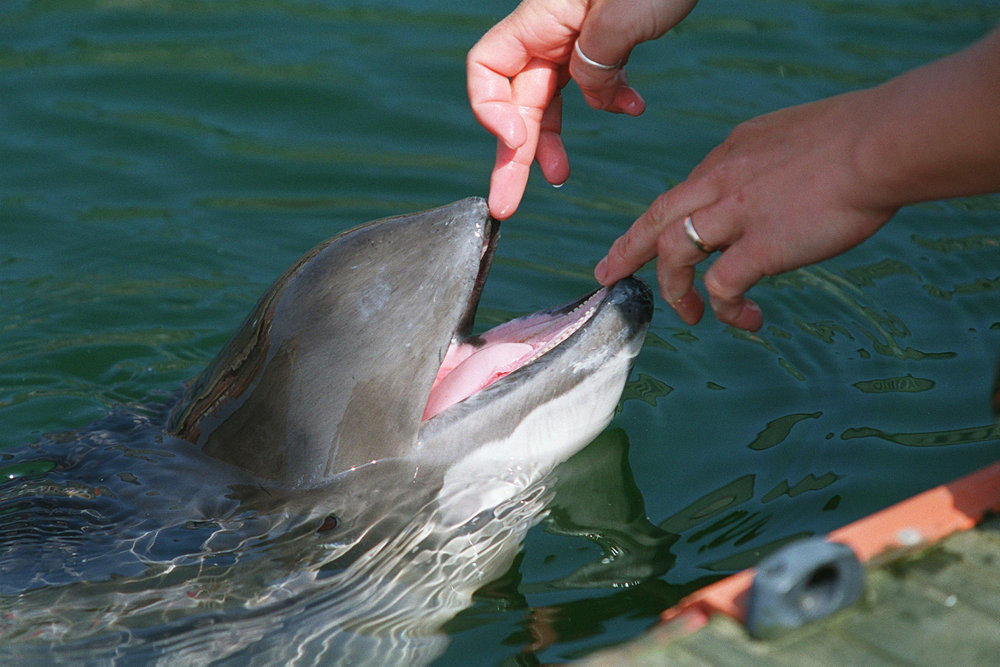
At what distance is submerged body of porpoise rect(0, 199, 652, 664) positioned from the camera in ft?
12.4

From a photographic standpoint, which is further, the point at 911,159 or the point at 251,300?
the point at 251,300

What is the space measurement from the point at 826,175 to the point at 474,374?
1.43 meters

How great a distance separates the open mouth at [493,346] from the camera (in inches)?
162

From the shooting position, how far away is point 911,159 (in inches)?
124

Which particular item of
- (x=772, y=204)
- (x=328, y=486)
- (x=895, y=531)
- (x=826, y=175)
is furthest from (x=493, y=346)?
(x=895, y=531)

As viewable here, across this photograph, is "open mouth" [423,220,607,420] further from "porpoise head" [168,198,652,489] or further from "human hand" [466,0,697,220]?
"human hand" [466,0,697,220]

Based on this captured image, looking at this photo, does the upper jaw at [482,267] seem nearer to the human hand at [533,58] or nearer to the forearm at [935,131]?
the human hand at [533,58]

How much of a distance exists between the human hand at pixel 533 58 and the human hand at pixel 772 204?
61cm

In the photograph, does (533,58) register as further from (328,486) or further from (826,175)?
(328,486)

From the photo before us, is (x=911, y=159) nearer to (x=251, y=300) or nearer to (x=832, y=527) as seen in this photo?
Result: (x=832, y=527)

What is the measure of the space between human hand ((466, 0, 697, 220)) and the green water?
1.44 m

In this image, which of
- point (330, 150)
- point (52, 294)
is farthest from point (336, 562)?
point (330, 150)

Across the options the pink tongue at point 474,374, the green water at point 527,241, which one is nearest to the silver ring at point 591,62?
the pink tongue at point 474,374

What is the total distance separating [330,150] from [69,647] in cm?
458
